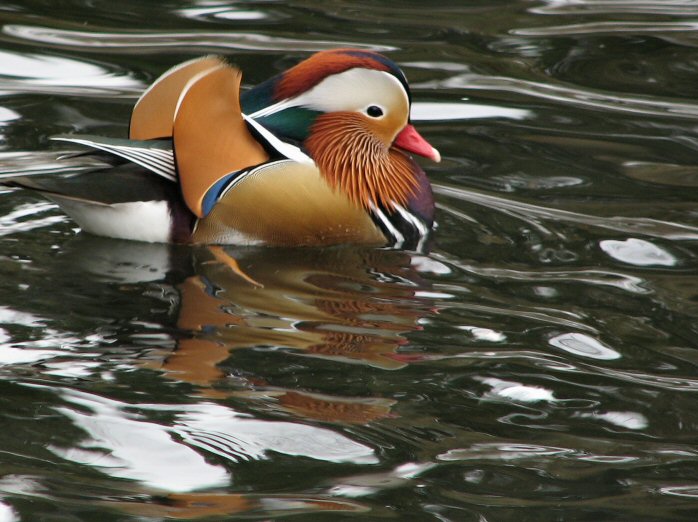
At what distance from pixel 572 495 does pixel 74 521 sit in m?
1.25

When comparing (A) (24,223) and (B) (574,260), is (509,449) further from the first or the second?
(A) (24,223)

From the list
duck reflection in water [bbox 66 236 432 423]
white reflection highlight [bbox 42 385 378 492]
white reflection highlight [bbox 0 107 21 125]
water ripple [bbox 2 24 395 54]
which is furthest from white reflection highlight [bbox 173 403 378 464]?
water ripple [bbox 2 24 395 54]

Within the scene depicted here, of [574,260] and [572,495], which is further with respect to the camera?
[574,260]

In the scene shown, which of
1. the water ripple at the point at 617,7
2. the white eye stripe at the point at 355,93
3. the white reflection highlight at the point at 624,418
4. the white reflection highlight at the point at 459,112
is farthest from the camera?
the water ripple at the point at 617,7

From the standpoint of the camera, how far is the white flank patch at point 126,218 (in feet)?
17.2

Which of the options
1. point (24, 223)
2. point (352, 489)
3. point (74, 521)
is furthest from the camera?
point (24, 223)

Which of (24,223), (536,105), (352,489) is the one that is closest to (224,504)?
(352,489)

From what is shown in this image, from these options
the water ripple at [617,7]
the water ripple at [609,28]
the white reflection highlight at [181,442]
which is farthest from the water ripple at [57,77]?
the white reflection highlight at [181,442]

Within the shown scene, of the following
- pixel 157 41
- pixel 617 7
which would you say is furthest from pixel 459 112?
pixel 617 7

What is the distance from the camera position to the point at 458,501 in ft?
11.2

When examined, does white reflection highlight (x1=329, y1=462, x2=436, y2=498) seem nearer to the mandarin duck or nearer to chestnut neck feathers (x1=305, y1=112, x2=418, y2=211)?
the mandarin duck

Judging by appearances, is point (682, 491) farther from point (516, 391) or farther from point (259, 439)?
point (259, 439)

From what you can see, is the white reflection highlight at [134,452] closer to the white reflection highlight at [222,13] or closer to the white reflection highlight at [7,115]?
the white reflection highlight at [7,115]

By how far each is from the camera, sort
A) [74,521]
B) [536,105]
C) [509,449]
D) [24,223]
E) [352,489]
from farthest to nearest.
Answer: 1. [536,105]
2. [24,223]
3. [509,449]
4. [352,489]
5. [74,521]
